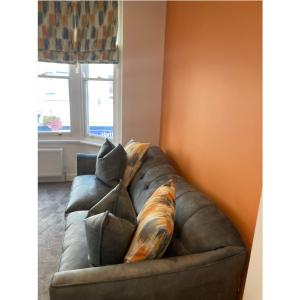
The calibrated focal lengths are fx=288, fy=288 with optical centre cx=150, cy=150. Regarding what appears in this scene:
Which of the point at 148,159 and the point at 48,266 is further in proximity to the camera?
the point at 148,159

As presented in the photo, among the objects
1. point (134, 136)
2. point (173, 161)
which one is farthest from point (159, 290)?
point (134, 136)

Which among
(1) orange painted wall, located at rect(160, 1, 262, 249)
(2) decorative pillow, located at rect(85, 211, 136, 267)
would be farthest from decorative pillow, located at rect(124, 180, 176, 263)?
(1) orange painted wall, located at rect(160, 1, 262, 249)

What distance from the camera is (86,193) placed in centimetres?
263

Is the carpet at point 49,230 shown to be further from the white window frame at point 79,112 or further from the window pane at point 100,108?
the window pane at point 100,108

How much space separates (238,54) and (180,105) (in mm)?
1190

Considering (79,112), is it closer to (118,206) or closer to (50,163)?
(50,163)

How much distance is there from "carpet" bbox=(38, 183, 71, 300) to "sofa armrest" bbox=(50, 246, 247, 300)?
883 mm

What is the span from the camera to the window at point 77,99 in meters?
4.09

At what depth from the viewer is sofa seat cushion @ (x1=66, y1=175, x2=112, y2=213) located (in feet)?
8.18

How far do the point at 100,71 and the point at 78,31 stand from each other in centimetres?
59

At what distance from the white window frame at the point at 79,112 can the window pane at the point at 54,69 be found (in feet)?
0.16

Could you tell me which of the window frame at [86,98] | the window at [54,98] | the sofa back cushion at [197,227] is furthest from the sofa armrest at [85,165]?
→ the sofa back cushion at [197,227]
